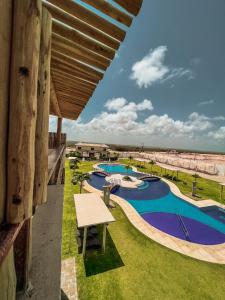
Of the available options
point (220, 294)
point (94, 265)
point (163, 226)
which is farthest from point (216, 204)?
point (94, 265)

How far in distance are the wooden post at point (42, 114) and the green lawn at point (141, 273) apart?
9.55 metres

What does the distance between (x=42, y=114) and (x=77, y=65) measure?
6.26 ft

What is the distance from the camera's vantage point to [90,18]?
7.08 feet

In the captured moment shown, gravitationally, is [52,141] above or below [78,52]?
below

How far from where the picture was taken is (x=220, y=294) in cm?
914

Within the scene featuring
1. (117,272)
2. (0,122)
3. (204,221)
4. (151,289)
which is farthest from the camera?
(204,221)

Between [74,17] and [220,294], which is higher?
[74,17]

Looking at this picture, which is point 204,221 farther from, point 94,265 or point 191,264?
point 94,265

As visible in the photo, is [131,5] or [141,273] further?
[141,273]

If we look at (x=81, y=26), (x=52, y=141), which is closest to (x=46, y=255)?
(x=81, y=26)

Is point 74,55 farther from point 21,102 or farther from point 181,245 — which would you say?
point 181,245

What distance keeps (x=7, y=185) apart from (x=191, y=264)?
13.4 m

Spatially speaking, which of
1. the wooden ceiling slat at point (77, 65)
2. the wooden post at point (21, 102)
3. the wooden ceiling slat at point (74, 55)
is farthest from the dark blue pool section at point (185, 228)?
A: the wooden post at point (21, 102)

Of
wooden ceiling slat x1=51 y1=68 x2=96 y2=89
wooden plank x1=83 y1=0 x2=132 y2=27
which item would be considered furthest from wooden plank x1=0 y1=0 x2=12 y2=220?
wooden ceiling slat x1=51 y1=68 x2=96 y2=89
